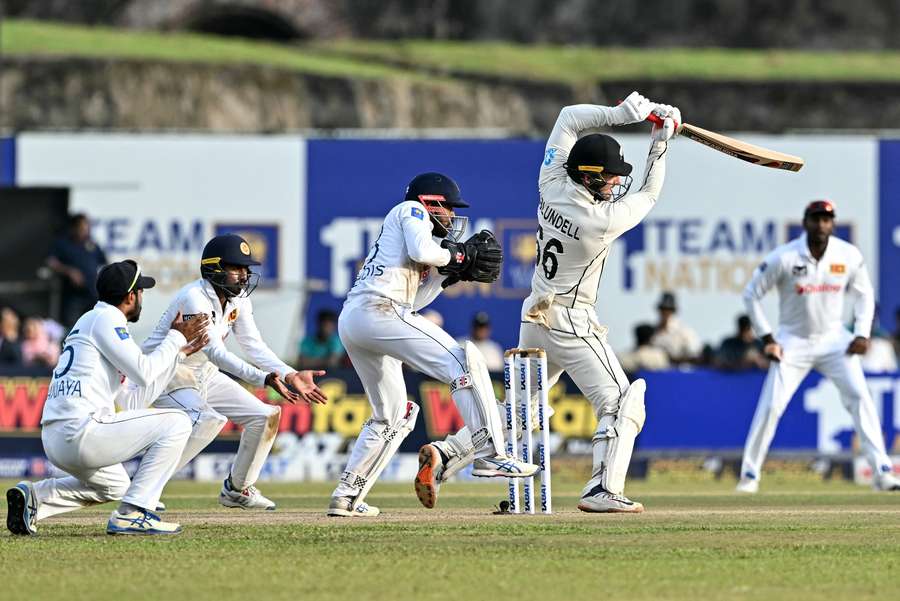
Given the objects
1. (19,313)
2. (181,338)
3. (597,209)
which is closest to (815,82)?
(19,313)

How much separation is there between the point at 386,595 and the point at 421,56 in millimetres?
21204

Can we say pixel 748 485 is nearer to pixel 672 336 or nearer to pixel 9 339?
pixel 672 336

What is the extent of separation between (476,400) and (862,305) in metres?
5.28

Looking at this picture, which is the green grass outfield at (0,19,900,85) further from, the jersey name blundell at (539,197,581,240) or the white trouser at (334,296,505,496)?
the white trouser at (334,296,505,496)

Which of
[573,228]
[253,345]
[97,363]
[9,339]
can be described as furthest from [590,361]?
[9,339]

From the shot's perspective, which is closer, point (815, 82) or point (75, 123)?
point (75, 123)

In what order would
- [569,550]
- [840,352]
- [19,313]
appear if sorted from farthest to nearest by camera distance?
[19,313] → [840,352] → [569,550]

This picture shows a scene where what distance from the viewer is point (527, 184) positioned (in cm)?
1984

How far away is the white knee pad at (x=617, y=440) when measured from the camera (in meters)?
10.1

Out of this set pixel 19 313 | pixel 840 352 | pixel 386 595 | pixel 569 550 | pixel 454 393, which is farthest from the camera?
pixel 19 313

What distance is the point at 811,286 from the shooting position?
14.1m

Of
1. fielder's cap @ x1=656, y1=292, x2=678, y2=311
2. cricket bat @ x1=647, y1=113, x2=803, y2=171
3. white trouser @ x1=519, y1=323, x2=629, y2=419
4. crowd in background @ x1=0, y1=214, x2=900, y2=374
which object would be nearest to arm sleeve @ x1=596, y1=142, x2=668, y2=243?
cricket bat @ x1=647, y1=113, x2=803, y2=171

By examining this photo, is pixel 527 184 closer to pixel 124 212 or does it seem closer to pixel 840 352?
pixel 124 212

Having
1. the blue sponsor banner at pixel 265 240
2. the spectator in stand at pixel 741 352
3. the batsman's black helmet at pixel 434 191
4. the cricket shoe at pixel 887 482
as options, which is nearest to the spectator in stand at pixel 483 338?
the spectator in stand at pixel 741 352
